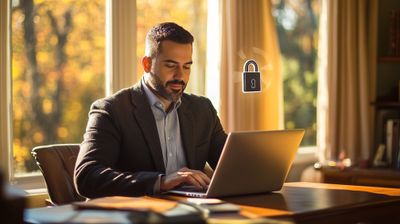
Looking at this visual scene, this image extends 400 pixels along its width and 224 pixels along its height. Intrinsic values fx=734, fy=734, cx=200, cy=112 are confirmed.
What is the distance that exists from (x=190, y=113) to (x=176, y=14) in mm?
1333

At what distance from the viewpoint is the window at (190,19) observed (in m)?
4.34

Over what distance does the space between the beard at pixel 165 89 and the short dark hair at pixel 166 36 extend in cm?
11

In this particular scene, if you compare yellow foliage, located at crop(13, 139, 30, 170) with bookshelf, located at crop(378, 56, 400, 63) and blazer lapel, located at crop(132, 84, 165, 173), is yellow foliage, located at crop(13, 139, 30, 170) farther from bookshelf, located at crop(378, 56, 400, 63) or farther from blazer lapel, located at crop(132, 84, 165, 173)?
bookshelf, located at crop(378, 56, 400, 63)

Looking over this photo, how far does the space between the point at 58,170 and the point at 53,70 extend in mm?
880

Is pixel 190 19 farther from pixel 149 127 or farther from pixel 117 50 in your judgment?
pixel 149 127

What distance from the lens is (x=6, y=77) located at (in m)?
3.63

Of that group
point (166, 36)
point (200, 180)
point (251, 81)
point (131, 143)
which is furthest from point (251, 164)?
point (166, 36)

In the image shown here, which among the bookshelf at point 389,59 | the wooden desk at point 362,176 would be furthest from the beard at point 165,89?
the bookshelf at point 389,59

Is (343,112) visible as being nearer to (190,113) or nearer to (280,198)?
(190,113)

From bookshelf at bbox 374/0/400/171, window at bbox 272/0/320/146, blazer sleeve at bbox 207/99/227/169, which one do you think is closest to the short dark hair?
blazer sleeve at bbox 207/99/227/169

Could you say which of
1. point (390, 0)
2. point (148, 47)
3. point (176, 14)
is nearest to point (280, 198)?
point (148, 47)

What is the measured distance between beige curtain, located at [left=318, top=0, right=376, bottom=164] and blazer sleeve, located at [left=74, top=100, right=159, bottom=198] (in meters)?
2.51

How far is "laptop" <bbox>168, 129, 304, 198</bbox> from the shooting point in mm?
2578

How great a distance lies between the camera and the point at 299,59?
5.34 m
